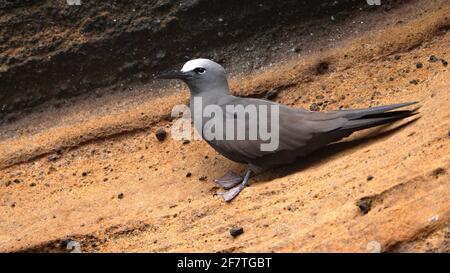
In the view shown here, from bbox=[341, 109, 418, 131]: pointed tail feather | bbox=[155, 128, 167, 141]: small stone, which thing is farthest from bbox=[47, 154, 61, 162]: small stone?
bbox=[341, 109, 418, 131]: pointed tail feather

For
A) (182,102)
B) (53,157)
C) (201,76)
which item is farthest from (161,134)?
(53,157)

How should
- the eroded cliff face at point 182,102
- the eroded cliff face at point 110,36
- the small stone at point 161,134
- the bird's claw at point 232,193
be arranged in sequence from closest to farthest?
the eroded cliff face at point 182,102 < the bird's claw at point 232,193 < the small stone at point 161,134 < the eroded cliff face at point 110,36

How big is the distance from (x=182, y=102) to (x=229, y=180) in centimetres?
113

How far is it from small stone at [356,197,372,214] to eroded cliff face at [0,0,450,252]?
1 centimetres

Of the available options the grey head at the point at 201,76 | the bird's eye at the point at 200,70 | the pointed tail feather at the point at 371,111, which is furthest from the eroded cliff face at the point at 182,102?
the bird's eye at the point at 200,70

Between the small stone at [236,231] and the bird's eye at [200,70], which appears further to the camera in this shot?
the bird's eye at [200,70]

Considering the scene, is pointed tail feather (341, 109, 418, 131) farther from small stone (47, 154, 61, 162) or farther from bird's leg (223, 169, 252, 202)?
small stone (47, 154, 61, 162)

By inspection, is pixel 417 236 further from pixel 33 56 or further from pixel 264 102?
pixel 33 56

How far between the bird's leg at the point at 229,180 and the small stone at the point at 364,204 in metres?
1.07

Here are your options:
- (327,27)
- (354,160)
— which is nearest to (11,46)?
(327,27)

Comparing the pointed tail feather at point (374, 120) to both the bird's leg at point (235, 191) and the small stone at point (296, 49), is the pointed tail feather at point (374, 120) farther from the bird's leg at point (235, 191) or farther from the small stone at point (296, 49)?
the small stone at point (296, 49)

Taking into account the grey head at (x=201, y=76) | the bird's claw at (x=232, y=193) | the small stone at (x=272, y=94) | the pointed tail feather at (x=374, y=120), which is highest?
the grey head at (x=201, y=76)

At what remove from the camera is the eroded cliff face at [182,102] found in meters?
4.10

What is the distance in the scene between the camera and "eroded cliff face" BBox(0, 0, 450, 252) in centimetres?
410
